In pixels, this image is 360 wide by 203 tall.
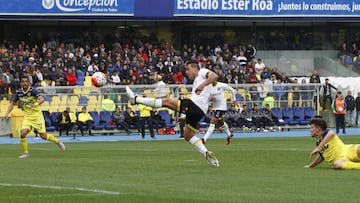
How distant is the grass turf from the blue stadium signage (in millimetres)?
31764

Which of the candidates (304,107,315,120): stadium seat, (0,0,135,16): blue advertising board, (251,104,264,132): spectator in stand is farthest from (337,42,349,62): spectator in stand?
(251,104,264,132): spectator in stand

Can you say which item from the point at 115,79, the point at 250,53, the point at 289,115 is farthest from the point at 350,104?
the point at 115,79

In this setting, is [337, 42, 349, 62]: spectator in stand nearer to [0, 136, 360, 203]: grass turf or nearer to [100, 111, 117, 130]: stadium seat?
[100, 111, 117, 130]: stadium seat

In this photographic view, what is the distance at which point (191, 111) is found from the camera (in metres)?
17.8

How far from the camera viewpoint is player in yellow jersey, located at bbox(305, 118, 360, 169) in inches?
651

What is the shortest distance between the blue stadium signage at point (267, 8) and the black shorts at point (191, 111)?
33953 millimetres

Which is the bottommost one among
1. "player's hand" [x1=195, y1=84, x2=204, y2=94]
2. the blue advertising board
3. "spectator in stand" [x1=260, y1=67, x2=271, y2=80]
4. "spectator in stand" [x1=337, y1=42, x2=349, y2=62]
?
"spectator in stand" [x1=260, y1=67, x2=271, y2=80]

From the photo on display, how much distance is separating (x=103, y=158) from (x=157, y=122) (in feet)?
62.6

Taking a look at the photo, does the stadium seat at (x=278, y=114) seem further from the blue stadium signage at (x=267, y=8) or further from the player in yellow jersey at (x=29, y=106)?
the player in yellow jersey at (x=29, y=106)

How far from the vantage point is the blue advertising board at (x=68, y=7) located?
158 ft

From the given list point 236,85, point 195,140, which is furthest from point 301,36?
point 195,140

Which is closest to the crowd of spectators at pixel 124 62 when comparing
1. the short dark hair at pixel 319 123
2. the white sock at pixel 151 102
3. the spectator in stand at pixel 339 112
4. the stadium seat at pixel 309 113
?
the stadium seat at pixel 309 113

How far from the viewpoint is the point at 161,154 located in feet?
76.5

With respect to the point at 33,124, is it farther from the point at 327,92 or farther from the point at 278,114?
the point at 327,92
